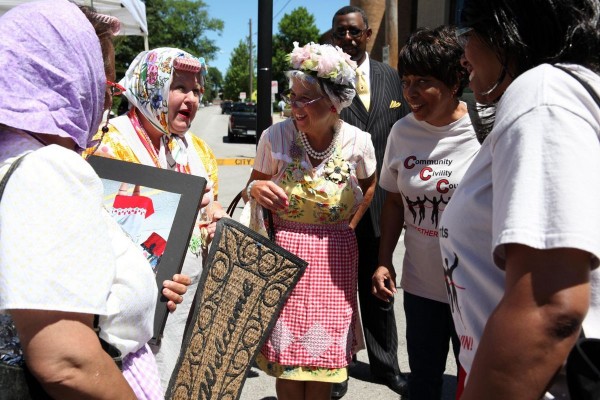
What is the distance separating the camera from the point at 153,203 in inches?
72.7

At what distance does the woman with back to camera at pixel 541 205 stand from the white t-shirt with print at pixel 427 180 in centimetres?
141

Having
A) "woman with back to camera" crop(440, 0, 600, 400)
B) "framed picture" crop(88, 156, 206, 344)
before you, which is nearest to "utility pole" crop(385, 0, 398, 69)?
"framed picture" crop(88, 156, 206, 344)

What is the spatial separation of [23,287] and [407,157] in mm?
1971

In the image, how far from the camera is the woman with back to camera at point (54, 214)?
98cm

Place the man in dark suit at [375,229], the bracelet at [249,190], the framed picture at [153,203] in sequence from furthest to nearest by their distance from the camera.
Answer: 1. the man in dark suit at [375,229]
2. the bracelet at [249,190]
3. the framed picture at [153,203]

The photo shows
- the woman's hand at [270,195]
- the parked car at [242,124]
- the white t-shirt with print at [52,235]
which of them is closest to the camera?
the white t-shirt with print at [52,235]

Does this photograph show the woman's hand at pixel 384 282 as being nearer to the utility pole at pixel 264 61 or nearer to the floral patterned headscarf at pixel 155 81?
the floral patterned headscarf at pixel 155 81

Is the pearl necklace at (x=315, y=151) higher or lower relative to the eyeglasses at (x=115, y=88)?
lower

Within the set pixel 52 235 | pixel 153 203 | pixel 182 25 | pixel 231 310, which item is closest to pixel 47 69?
pixel 52 235

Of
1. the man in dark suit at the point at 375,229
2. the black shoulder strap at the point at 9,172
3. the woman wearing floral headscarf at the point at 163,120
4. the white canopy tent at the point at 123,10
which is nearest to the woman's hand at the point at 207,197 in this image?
the woman wearing floral headscarf at the point at 163,120

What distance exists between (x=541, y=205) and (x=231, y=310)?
1.68m

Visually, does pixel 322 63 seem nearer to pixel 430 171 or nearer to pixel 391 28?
pixel 430 171

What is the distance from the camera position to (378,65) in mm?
3697

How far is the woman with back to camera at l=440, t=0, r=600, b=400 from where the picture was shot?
0.88 metres
